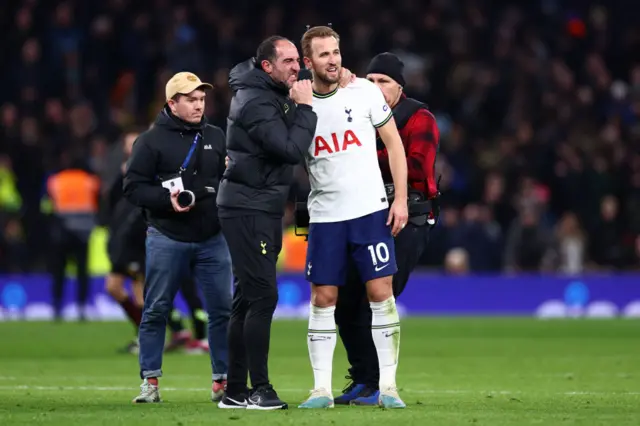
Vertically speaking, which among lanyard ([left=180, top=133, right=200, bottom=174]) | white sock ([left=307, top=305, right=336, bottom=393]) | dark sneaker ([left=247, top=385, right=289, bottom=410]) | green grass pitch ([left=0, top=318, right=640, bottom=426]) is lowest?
green grass pitch ([left=0, top=318, right=640, bottom=426])

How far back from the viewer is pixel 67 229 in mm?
21688

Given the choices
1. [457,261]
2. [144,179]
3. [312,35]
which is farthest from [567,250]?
[312,35]

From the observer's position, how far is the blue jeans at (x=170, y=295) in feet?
34.9

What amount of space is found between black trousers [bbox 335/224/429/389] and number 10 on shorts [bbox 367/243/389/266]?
2.61 ft

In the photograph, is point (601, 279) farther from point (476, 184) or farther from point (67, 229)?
point (67, 229)

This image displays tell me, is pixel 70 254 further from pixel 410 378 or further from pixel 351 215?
pixel 351 215

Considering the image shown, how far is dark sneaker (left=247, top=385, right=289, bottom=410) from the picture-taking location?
9594mm

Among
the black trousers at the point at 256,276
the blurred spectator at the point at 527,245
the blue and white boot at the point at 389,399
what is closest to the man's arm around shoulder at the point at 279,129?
the black trousers at the point at 256,276

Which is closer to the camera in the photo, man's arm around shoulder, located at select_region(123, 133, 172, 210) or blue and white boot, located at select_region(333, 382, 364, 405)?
blue and white boot, located at select_region(333, 382, 364, 405)

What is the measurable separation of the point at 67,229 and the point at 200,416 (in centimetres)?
1290

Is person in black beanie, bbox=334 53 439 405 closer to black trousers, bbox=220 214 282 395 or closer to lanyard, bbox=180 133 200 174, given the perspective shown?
black trousers, bbox=220 214 282 395

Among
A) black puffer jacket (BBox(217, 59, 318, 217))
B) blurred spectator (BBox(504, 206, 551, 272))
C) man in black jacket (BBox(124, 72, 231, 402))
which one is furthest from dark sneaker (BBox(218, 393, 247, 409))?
blurred spectator (BBox(504, 206, 551, 272))

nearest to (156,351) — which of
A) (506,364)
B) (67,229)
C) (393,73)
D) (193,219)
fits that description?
(193,219)

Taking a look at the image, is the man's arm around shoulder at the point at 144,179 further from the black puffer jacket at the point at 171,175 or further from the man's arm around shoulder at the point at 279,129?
the man's arm around shoulder at the point at 279,129
